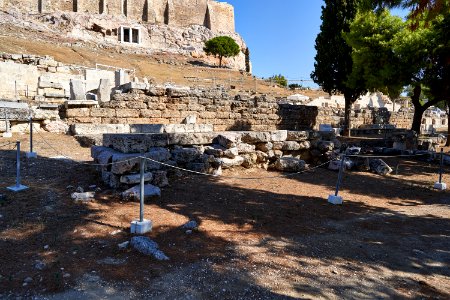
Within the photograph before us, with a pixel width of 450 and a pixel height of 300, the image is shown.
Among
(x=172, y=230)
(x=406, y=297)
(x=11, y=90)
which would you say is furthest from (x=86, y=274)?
(x=11, y=90)

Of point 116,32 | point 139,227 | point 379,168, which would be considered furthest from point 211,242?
point 116,32

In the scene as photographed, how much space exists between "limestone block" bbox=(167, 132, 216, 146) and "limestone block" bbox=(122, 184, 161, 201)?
2.12 meters

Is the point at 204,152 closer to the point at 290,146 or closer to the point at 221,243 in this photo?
the point at 290,146

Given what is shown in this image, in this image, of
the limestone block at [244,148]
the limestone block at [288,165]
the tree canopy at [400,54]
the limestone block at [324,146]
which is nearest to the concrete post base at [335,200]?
the limestone block at [288,165]

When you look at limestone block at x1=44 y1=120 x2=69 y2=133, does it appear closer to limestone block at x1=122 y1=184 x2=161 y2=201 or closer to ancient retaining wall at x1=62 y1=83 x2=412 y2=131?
ancient retaining wall at x1=62 y1=83 x2=412 y2=131

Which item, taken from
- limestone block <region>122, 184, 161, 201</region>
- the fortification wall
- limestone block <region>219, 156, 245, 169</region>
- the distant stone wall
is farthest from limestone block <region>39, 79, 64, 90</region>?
the fortification wall

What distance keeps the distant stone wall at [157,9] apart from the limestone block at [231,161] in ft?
200

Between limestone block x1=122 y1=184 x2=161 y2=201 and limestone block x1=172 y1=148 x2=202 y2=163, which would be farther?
limestone block x1=172 y1=148 x2=202 y2=163

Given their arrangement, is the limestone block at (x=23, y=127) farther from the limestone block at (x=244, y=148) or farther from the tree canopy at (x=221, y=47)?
the tree canopy at (x=221, y=47)

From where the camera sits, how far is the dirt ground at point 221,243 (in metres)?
3.31

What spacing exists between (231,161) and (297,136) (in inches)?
107

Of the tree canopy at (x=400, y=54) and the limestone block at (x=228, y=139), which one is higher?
the tree canopy at (x=400, y=54)

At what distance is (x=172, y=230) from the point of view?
185 inches

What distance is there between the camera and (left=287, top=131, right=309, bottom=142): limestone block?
33.1ft
